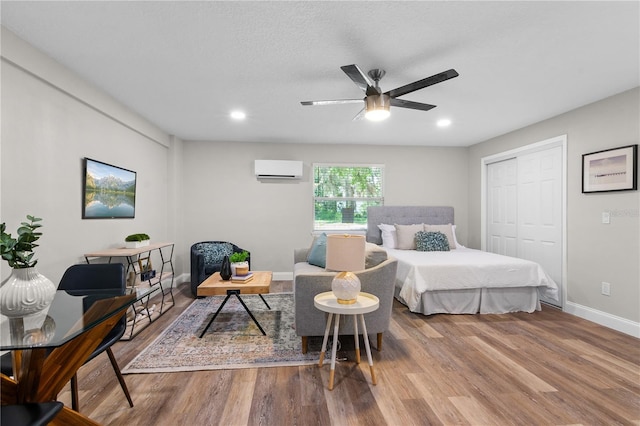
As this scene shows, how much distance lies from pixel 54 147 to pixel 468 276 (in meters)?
4.30

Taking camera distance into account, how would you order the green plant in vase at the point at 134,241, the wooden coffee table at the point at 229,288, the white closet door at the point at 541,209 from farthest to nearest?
the white closet door at the point at 541,209 < the green plant in vase at the point at 134,241 < the wooden coffee table at the point at 229,288

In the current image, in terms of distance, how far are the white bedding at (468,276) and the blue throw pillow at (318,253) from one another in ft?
3.36

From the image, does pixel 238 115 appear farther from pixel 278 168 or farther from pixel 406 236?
pixel 406 236

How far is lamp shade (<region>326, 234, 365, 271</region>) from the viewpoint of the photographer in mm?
2061

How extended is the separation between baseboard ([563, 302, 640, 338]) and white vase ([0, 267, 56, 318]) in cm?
468

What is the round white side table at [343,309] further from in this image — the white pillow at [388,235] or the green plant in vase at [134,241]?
the white pillow at [388,235]

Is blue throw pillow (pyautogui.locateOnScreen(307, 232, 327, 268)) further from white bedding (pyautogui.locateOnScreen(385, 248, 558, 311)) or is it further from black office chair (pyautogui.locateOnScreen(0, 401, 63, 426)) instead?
black office chair (pyautogui.locateOnScreen(0, 401, 63, 426))

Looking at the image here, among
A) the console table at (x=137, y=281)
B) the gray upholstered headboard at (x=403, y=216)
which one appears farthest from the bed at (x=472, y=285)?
the console table at (x=137, y=281)

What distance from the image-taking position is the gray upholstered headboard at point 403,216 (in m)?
5.25

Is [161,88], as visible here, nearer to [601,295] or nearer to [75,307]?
[75,307]

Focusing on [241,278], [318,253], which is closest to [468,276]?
[318,253]

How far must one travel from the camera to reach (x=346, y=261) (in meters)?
2.06

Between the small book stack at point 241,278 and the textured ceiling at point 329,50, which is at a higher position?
the textured ceiling at point 329,50

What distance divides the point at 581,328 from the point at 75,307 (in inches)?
172
